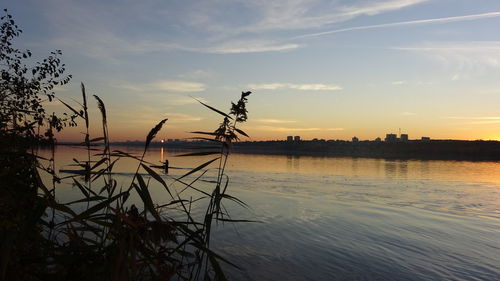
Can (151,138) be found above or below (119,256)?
above

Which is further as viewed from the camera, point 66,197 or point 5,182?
point 66,197

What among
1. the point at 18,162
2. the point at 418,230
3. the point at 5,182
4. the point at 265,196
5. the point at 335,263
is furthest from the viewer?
the point at 265,196

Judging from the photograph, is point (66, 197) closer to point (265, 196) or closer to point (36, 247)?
point (265, 196)

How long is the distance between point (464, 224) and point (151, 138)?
23.4m

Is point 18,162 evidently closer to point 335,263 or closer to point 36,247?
point 36,247

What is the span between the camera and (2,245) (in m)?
3.28

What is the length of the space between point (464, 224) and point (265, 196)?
1443cm

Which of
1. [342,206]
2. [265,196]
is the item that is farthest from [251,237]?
[265,196]

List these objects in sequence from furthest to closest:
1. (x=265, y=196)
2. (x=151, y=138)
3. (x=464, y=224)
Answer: (x=265, y=196), (x=464, y=224), (x=151, y=138)

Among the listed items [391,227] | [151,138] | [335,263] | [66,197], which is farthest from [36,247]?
[66,197]

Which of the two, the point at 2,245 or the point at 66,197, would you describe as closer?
the point at 2,245

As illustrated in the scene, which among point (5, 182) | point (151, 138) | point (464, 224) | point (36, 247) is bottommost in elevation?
point (464, 224)

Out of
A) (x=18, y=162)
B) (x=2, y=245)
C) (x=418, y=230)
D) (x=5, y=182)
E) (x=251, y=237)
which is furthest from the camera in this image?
(x=418, y=230)

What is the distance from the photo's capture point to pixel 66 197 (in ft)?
84.8
